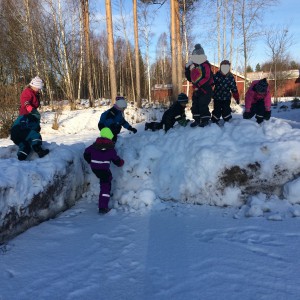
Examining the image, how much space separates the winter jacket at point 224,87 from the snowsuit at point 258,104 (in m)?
0.31

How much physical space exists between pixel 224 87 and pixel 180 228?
3.14m

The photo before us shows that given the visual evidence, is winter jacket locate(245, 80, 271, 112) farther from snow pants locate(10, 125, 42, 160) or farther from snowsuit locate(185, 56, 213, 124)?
snow pants locate(10, 125, 42, 160)

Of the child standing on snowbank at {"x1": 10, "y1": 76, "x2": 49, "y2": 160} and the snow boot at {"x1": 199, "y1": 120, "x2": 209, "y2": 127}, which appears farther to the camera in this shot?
the snow boot at {"x1": 199, "y1": 120, "x2": 209, "y2": 127}

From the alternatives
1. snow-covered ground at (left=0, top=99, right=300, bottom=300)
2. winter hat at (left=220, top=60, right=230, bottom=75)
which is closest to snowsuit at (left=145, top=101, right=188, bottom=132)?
snow-covered ground at (left=0, top=99, right=300, bottom=300)

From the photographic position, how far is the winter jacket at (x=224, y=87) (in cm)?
581

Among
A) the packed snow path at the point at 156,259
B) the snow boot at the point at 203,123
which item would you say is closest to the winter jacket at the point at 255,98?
the snow boot at the point at 203,123

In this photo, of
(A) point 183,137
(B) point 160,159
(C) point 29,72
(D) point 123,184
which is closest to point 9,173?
(D) point 123,184

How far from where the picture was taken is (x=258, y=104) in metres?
5.80

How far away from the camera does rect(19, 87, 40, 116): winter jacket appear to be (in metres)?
5.10

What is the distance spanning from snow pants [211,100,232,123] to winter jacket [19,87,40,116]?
327 cm

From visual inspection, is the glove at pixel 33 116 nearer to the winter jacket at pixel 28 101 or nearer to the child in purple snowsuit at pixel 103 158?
the winter jacket at pixel 28 101

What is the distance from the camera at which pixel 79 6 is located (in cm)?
2088

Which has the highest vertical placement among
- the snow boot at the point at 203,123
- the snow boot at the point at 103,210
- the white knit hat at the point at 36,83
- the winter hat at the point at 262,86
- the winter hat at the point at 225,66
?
the winter hat at the point at 225,66

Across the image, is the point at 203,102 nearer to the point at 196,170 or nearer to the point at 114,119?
the point at 196,170
